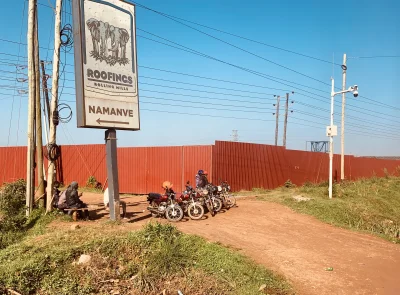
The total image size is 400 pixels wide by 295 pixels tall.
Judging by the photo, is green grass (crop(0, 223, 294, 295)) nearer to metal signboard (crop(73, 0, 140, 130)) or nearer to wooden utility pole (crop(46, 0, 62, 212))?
metal signboard (crop(73, 0, 140, 130))

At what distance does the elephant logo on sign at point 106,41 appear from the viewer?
9.48 m

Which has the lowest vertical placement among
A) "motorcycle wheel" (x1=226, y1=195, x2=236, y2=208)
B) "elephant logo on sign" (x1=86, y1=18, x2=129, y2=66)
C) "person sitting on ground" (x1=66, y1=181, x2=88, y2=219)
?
"motorcycle wheel" (x1=226, y1=195, x2=236, y2=208)

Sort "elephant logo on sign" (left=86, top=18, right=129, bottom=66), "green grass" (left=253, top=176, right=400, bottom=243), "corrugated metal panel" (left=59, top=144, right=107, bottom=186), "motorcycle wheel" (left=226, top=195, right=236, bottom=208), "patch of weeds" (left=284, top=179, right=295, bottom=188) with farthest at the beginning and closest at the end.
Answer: "patch of weeds" (left=284, top=179, right=295, bottom=188) → "corrugated metal panel" (left=59, top=144, right=107, bottom=186) → "green grass" (left=253, top=176, right=400, bottom=243) → "motorcycle wheel" (left=226, top=195, right=236, bottom=208) → "elephant logo on sign" (left=86, top=18, right=129, bottom=66)

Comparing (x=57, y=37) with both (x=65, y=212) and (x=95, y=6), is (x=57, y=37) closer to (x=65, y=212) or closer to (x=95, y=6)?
(x=95, y=6)

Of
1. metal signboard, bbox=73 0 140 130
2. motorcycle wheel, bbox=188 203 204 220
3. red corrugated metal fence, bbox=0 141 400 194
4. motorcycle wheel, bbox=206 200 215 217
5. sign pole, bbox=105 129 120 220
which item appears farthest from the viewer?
red corrugated metal fence, bbox=0 141 400 194

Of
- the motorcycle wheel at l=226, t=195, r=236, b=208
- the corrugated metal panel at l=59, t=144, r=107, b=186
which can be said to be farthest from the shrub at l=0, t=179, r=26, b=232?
the corrugated metal panel at l=59, t=144, r=107, b=186

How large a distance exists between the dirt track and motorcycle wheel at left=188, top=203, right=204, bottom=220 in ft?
0.75

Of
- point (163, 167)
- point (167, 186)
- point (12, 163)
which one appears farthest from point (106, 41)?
point (12, 163)

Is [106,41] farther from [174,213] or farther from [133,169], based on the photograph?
[133,169]

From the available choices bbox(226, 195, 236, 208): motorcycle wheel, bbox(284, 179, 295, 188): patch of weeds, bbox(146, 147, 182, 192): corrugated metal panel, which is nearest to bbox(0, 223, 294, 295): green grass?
bbox(226, 195, 236, 208): motorcycle wheel

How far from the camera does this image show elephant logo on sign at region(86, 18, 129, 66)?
948cm

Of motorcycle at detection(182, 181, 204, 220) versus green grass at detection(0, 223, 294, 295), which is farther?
motorcycle at detection(182, 181, 204, 220)

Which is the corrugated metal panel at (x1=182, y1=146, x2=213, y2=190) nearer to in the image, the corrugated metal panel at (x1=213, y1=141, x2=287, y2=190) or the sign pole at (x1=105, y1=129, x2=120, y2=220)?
the corrugated metal panel at (x1=213, y1=141, x2=287, y2=190)

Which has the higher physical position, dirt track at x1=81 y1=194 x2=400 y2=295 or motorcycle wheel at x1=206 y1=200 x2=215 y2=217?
motorcycle wheel at x1=206 y1=200 x2=215 y2=217
